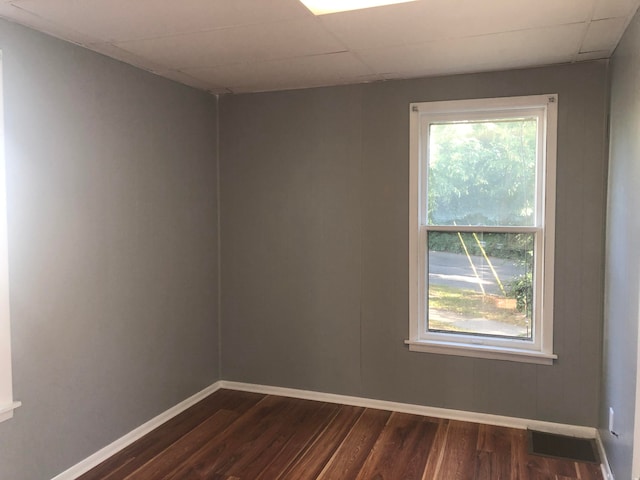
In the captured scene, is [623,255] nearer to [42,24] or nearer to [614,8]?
[614,8]

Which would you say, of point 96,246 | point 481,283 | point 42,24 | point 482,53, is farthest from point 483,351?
point 42,24

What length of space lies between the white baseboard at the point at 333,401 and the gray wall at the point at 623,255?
256 mm

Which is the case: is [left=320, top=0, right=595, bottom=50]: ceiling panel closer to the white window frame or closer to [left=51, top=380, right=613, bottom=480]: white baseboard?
the white window frame

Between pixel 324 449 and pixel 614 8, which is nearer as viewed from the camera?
pixel 614 8

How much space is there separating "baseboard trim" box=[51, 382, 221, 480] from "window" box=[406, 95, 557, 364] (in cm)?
158

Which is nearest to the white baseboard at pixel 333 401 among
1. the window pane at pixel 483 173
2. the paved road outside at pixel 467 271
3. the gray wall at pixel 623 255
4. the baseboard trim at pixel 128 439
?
the baseboard trim at pixel 128 439

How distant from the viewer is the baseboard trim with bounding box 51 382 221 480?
106 inches

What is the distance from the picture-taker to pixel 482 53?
2.81 metres

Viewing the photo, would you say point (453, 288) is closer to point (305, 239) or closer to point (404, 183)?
point (404, 183)

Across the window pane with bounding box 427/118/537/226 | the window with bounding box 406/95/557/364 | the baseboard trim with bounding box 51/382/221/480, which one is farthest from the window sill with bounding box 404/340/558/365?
the baseboard trim with bounding box 51/382/221/480

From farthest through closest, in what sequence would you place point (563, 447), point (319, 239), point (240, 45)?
point (319, 239) < point (563, 447) < point (240, 45)

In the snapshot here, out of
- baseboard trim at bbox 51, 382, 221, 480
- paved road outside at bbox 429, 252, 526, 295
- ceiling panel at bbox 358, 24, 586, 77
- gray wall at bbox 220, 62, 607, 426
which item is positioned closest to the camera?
ceiling panel at bbox 358, 24, 586, 77

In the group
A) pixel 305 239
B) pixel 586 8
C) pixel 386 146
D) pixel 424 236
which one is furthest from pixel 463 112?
pixel 305 239

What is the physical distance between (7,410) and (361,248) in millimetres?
2204
